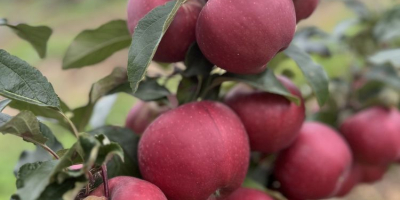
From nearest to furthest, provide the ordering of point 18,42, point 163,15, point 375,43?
1. point 163,15
2. point 375,43
3. point 18,42

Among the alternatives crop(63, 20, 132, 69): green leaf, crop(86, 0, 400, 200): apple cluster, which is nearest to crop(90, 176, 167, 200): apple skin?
crop(86, 0, 400, 200): apple cluster

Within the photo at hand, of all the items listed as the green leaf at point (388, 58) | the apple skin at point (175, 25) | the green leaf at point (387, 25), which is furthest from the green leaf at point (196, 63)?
the green leaf at point (387, 25)

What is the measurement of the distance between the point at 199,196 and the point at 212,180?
0.07ft

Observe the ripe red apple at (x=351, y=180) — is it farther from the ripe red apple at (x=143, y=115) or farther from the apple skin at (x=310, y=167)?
the ripe red apple at (x=143, y=115)

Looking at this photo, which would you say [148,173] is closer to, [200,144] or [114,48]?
[200,144]

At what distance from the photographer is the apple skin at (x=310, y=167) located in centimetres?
71

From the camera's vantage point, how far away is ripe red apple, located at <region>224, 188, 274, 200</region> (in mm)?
601

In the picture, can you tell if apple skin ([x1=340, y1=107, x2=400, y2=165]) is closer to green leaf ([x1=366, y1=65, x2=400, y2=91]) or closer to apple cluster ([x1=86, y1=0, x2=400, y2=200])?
green leaf ([x1=366, y1=65, x2=400, y2=91])

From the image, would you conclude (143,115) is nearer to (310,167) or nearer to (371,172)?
(310,167)

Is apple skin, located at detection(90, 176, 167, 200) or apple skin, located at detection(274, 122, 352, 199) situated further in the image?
apple skin, located at detection(274, 122, 352, 199)

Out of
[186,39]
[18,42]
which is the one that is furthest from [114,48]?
[18,42]

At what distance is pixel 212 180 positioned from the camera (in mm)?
502

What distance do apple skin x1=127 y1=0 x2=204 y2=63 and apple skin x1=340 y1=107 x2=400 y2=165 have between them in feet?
1.39

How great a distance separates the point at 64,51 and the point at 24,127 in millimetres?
739
